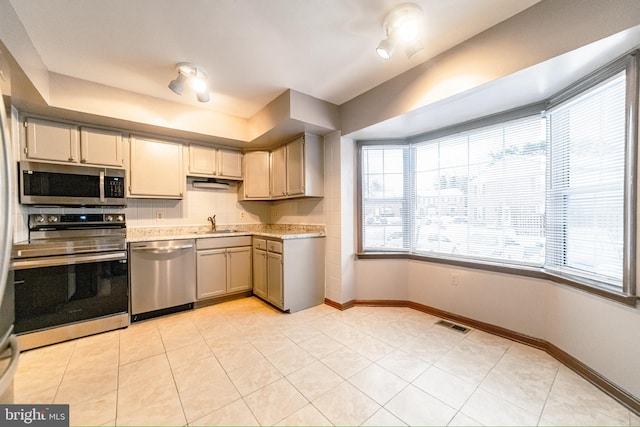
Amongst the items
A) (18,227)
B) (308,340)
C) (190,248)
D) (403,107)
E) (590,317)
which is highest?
(403,107)

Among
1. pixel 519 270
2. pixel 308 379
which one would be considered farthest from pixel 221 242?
pixel 519 270

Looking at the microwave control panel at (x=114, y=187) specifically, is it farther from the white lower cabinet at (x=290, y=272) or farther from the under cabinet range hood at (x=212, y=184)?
the white lower cabinet at (x=290, y=272)

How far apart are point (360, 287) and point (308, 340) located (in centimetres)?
111

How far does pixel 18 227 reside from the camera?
2.25 metres

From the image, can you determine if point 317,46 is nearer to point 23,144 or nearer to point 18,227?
point 23,144

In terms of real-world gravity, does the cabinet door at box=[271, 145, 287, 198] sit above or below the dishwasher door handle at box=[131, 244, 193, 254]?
above

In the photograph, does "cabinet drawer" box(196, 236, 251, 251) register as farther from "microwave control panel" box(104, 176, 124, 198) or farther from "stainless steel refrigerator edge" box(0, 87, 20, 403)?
"stainless steel refrigerator edge" box(0, 87, 20, 403)

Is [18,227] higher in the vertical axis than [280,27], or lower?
lower

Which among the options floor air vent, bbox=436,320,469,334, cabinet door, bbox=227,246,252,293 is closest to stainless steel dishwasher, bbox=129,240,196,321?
cabinet door, bbox=227,246,252,293

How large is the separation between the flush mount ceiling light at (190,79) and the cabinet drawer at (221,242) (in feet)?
5.54

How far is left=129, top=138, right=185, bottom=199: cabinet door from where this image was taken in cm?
293

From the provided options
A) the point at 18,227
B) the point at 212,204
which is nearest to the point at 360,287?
the point at 212,204

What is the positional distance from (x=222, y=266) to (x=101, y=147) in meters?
1.89

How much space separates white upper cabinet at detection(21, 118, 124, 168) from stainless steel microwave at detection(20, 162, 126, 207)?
0.35ft
